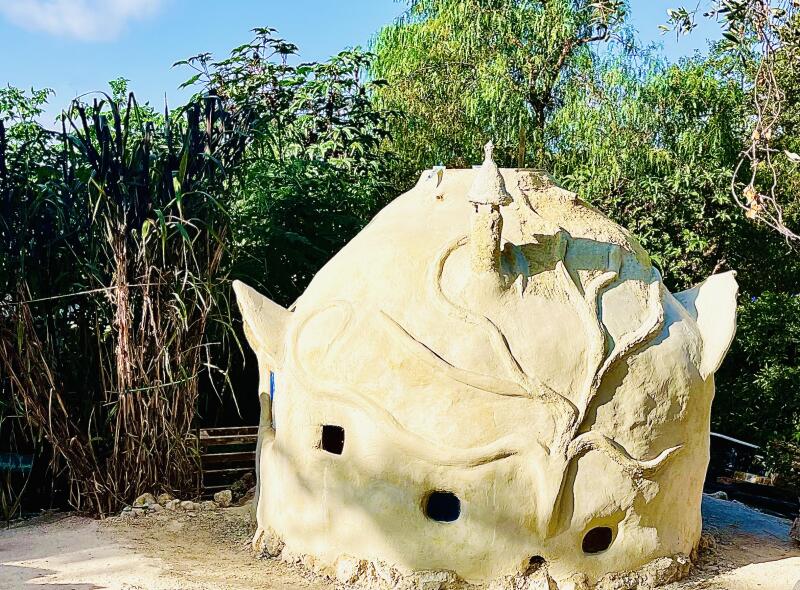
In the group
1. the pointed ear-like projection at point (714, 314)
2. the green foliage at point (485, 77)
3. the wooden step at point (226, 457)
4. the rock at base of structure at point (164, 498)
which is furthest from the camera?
the green foliage at point (485, 77)

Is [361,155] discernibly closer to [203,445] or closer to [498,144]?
[498,144]

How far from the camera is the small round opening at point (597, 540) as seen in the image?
662 centimetres

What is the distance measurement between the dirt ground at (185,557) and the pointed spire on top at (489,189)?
2796mm

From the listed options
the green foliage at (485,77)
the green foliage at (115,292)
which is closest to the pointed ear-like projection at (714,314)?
the green foliage at (115,292)

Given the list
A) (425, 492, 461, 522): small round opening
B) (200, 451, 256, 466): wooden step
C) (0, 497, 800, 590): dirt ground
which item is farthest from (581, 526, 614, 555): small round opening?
(200, 451, 256, 466): wooden step

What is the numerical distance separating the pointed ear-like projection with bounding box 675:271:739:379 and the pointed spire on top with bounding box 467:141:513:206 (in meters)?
1.98

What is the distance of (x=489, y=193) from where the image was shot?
6289 mm

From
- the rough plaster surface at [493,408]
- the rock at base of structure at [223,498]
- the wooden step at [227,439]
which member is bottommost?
the rock at base of structure at [223,498]

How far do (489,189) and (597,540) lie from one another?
257 centimetres

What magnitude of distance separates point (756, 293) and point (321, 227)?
24.9 ft

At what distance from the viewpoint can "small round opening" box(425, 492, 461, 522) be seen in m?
6.64

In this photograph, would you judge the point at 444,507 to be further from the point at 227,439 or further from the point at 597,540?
the point at 227,439

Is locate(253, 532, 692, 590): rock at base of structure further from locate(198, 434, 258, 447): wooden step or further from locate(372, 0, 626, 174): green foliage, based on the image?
locate(372, 0, 626, 174): green foliage

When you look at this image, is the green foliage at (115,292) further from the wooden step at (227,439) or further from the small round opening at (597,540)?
the small round opening at (597,540)
